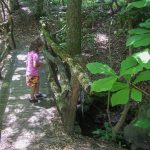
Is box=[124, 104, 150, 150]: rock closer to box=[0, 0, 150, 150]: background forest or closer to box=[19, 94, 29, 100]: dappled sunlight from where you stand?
box=[0, 0, 150, 150]: background forest

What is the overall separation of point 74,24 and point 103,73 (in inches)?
331

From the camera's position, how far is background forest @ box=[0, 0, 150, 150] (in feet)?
6.74

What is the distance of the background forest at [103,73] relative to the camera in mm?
2055

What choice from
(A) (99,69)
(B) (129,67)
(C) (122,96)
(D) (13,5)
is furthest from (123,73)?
(D) (13,5)

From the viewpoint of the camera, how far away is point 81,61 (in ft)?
19.6

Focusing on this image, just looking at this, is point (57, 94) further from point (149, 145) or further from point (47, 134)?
point (149, 145)

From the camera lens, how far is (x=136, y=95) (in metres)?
2.16

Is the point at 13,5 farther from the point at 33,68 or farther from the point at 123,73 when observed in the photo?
the point at 123,73

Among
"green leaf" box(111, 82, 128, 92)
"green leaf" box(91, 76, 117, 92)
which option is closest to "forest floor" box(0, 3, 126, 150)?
"green leaf" box(111, 82, 128, 92)

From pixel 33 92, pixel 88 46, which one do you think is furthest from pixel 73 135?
pixel 88 46

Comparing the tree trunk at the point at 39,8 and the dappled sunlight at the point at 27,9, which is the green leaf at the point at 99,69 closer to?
the tree trunk at the point at 39,8

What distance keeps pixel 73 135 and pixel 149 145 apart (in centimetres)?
158

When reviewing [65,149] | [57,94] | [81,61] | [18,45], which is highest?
[81,61]

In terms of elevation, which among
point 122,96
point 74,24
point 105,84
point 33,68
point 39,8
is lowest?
point 39,8
